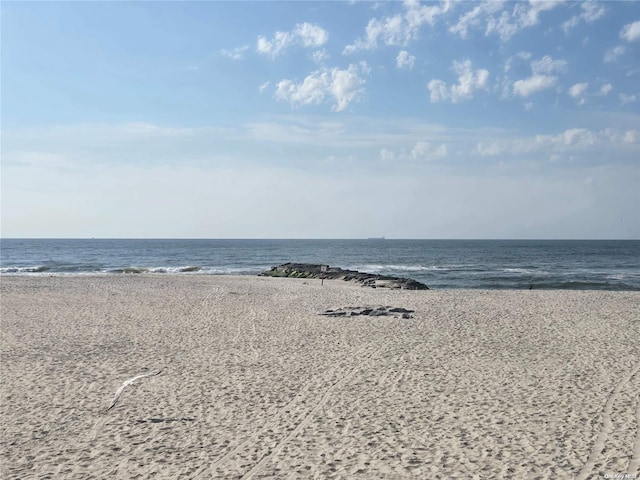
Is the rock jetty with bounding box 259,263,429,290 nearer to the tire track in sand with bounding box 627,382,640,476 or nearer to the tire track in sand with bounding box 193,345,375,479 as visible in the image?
the tire track in sand with bounding box 193,345,375,479

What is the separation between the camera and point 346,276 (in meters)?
38.8

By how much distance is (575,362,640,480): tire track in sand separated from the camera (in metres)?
6.91

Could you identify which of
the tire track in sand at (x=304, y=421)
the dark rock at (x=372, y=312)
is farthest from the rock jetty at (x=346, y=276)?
the tire track in sand at (x=304, y=421)

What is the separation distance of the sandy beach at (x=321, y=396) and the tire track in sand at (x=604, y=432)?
0.13ft

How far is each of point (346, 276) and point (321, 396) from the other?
2853cm

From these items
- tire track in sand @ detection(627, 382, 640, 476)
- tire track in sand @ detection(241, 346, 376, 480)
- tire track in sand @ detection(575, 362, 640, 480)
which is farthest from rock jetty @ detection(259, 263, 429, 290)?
tire track in sand @ detection(627, 382, 640, 476)

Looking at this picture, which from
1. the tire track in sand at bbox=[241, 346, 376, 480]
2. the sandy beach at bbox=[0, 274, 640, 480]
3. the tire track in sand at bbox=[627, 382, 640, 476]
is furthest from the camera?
the sandy beach at bbox=[0, 274, 640, 480]

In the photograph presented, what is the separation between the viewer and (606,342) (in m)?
15.2

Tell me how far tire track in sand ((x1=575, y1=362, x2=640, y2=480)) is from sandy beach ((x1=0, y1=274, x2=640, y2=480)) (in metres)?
0.04

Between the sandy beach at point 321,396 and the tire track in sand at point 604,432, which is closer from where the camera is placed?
the tire track in sand at point 604,432

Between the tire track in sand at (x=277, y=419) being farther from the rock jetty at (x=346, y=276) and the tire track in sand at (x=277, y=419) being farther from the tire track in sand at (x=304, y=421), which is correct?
the rock jetty at (x=346, y=276)

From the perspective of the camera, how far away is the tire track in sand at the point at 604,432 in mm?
6906

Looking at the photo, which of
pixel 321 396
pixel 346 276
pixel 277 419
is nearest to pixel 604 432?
pixel 321 396

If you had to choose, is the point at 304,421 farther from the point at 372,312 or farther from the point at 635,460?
the point at 372,312
